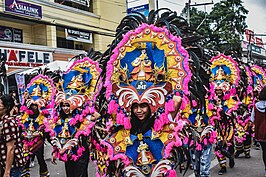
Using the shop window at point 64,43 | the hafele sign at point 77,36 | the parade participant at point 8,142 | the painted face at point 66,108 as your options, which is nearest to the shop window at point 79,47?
the shop window at point 64,43

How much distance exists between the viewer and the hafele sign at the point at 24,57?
643 inches

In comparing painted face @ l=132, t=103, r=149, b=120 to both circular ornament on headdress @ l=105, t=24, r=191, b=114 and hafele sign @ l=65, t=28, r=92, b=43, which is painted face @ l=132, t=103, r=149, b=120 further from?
hafele sign @ l=65, t=28, r=92, b=43

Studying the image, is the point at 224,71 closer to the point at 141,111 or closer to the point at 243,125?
the point at 243,125

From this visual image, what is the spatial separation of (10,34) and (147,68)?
16.5 m

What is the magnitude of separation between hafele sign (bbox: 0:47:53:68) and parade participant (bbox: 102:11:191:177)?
510 inches

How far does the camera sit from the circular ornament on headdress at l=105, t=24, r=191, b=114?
3.62 m

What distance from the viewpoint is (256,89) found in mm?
10828

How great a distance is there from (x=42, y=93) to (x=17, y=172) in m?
2.51

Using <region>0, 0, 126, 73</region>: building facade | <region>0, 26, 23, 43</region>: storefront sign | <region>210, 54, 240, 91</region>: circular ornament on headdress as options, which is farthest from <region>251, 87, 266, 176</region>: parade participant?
<region>0, 26, 23, 43</region>: storefront sign

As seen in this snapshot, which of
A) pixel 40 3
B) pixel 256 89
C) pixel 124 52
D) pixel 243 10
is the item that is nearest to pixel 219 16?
pixel 243 10

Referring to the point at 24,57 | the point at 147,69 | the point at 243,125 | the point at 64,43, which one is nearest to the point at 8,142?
the point at 147,69

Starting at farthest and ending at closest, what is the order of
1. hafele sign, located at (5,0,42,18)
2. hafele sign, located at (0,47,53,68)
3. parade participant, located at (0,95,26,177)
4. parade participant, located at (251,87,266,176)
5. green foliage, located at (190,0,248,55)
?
green foliage, located at (190,0,248,55) → hafele sign, located at (5,0,42,18) → hafele sign, located at (0,47,53,68) → parade participant, located at (251,87,266,176) → parade participant, located at (0,95,26,177)

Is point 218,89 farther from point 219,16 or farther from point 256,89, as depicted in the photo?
point 219,16

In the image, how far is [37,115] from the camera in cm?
721
